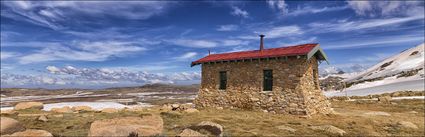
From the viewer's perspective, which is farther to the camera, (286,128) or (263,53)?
(263,53)

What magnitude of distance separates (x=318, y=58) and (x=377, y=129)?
9.04 m

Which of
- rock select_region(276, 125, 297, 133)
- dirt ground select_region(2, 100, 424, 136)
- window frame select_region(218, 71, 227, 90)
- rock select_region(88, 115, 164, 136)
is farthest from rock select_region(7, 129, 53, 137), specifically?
window frame select_region(218, 71, 227, 90)

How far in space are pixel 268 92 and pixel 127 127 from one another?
49.3ft

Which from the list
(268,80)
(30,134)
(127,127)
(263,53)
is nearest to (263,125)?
(268,80)

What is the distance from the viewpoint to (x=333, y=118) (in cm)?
2403

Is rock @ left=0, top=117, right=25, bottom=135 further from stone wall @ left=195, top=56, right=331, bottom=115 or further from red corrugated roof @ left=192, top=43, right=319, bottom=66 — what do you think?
red corrugated roof @ left=192, top=43, right=319, bottom=66

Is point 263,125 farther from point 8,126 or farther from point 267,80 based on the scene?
point 8,126

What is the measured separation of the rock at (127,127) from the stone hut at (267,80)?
43.2ft

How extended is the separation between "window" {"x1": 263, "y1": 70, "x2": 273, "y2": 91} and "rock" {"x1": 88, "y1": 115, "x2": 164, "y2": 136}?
13552 mm

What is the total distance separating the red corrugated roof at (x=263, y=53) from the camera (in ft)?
79.2

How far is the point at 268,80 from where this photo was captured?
25.5 meters

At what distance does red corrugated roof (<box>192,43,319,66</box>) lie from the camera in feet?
79.2

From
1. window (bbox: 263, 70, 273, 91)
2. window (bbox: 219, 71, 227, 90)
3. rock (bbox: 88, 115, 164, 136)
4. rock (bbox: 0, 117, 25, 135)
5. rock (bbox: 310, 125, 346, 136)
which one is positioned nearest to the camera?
rock (bbox: 88, 115, 164, 136)

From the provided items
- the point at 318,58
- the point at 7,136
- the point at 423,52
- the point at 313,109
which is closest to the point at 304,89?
the point at 313,109
